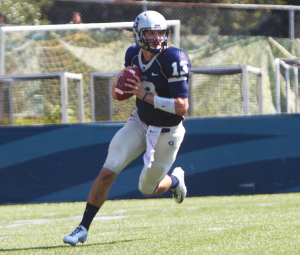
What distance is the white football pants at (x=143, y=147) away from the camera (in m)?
3.69

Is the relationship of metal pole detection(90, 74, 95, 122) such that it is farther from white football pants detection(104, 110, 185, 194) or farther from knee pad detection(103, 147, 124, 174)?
knee pad detection(103, 147, 124, 174)

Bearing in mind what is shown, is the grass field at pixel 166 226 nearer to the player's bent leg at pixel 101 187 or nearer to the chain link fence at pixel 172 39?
the player's bent leg at pixel 101 187

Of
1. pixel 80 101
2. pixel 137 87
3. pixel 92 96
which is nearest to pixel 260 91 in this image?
pixel 92 96

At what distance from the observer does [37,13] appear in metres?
9.92

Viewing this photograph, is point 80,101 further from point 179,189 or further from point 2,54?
point 179,189

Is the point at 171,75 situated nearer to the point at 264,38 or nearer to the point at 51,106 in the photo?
the point at 51,106

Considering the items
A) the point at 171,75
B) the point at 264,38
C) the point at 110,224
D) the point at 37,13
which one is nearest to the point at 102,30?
the point at 37,13

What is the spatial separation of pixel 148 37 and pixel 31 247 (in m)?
1.80

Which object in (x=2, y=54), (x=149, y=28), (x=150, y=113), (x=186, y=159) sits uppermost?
(x=149, y=28)

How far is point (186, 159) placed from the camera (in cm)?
661

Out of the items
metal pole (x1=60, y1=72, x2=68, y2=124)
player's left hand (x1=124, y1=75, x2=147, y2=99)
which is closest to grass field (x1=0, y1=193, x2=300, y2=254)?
player's left hand (x1=124, y1=75, x2=147, y2=99)

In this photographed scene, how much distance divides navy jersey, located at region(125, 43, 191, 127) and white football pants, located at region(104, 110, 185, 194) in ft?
0.25

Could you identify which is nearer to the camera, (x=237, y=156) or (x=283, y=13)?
(x=237, y=156)

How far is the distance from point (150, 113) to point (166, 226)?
3.68 ft
